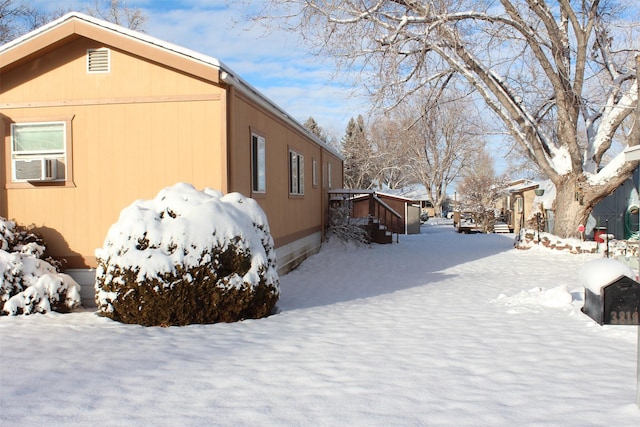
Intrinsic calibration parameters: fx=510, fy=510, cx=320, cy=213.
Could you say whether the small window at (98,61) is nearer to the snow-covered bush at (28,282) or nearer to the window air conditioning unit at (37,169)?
the window air conditioning unit at (37,169)

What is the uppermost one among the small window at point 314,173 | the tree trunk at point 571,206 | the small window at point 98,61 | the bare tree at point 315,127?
the bare tree at point 315,127

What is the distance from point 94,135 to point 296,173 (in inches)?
236

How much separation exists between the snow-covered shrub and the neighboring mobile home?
5.12ft

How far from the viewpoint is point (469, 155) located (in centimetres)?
4625

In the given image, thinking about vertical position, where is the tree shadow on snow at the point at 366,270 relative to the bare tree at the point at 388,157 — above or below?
below

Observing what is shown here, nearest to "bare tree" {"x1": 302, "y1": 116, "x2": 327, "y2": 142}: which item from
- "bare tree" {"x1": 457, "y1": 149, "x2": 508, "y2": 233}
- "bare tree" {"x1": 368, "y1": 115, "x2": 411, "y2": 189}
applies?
"bare tree" {"x1": 368, "y1": 115, "x2": 411, "y2": 189}

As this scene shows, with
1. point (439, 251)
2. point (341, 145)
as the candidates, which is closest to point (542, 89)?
point (439, 251)

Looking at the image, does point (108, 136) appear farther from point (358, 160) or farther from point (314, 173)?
point (358, 160)

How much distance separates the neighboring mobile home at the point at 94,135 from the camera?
8.22m

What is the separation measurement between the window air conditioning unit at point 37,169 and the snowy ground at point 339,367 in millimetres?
2503

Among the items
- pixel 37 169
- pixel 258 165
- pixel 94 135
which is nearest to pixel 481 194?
pixel 258 165

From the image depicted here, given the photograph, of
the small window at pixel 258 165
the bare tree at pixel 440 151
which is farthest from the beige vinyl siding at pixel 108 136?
the bare tree at pixel 440 151

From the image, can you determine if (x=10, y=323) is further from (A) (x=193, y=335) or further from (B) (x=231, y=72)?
(B) (x=231, y=72)

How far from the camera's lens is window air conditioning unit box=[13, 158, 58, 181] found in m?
8.20
